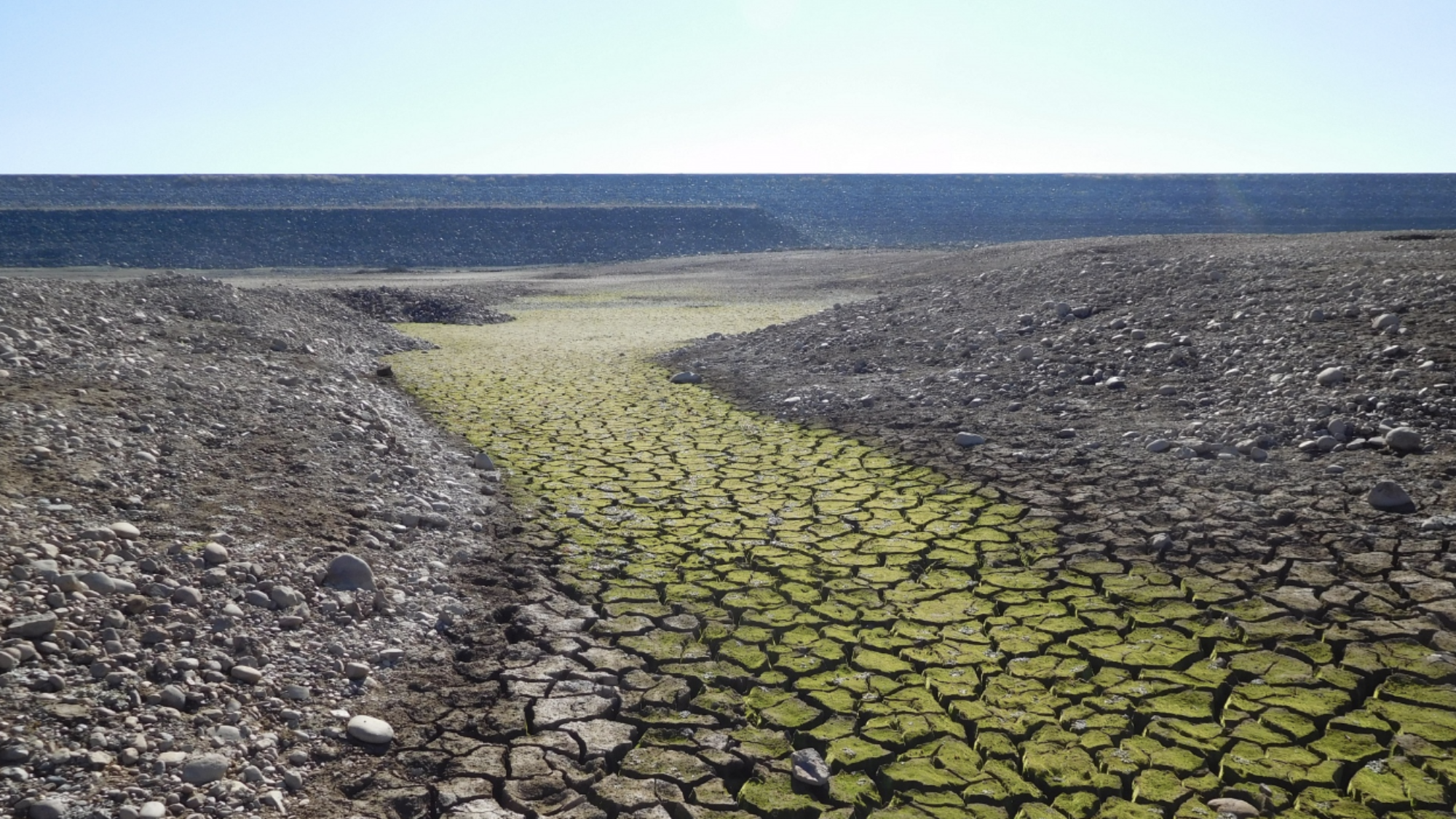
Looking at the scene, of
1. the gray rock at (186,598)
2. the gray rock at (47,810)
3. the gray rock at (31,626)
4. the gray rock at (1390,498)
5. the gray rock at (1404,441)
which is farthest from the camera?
the gray rock at (1404,441)

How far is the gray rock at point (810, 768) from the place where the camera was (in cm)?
302

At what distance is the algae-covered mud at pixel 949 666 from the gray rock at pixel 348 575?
3.09ft

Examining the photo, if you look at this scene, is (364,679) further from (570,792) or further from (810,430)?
(810,430)

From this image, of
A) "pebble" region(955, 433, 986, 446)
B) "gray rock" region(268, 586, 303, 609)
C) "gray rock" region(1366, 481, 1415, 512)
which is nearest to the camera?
"gray rock" region(268, 586, 303, 609)

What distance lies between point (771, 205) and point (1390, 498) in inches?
1922

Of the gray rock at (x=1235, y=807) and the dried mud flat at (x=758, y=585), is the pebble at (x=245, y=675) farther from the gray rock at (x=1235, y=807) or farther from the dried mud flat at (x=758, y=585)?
the gray rock at (x=1235, y=807)

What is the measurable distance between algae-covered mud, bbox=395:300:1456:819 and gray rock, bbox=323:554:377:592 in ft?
3.09

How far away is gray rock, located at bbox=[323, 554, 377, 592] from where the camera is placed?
13.7 ft

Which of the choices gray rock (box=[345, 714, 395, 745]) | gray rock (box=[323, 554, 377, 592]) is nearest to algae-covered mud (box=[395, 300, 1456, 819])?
gray rock (box=[345, 714, 395, 745])

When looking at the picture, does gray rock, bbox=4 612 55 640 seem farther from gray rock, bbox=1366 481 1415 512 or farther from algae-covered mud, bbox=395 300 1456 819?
gray rock, bbox=1366 481 1415 512

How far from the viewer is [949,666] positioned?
12.4 feet

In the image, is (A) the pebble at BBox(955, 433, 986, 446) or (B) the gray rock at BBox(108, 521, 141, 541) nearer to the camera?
(B) the gray rock at BBox(108, 521, 141, 541)

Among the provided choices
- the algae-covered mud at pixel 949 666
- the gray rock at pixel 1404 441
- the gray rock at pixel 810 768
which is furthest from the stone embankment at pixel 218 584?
the gray rock at pixel 1404 441

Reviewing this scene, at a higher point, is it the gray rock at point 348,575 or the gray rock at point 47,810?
the gray rock at point 348,575
